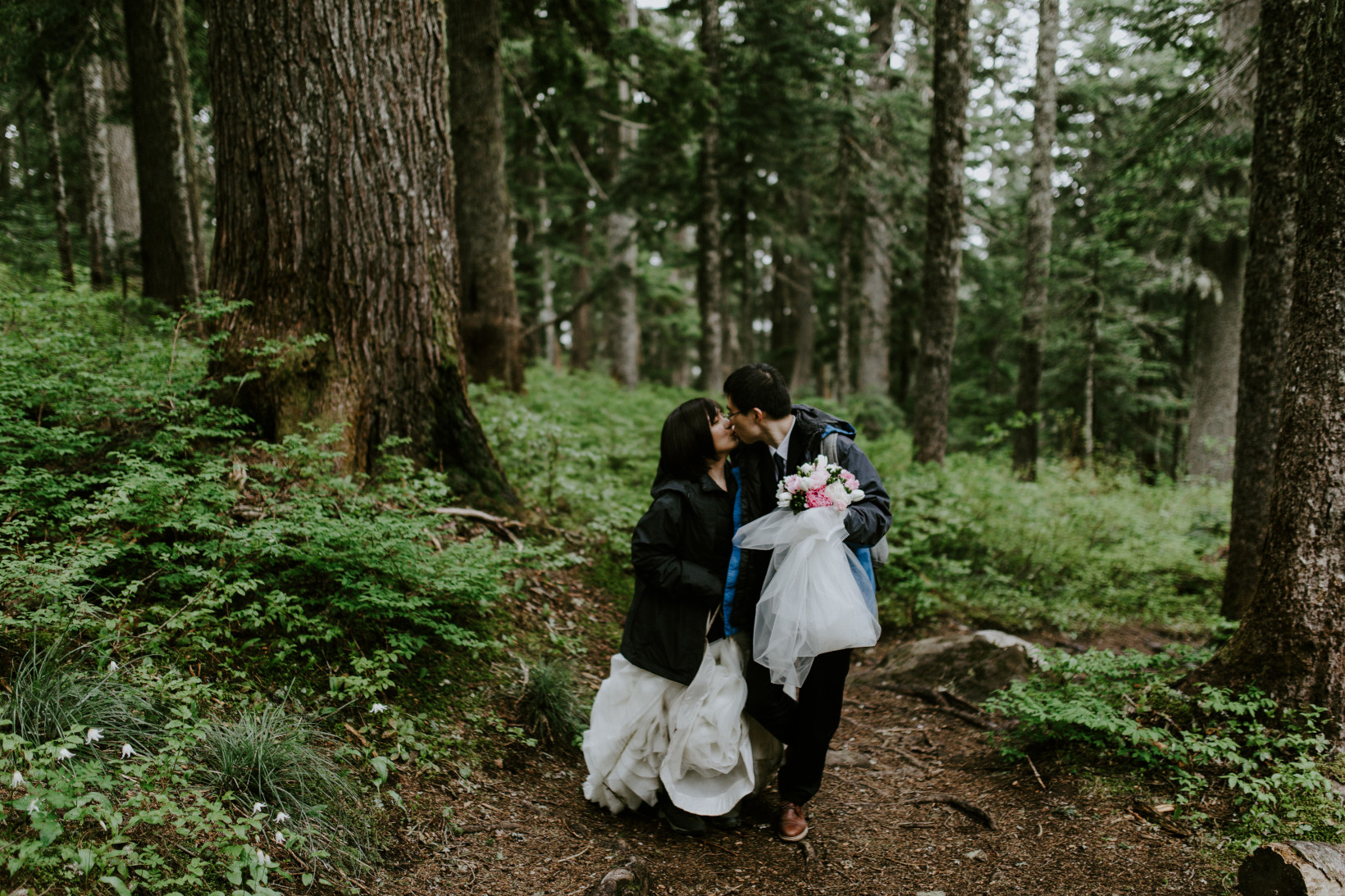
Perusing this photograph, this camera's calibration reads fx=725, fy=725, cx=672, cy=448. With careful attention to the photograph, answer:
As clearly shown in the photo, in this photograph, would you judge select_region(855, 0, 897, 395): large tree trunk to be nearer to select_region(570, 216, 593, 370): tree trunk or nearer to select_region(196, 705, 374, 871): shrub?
select_region(570, 216, 593, 370): tree trunk

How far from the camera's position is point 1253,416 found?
6227mm

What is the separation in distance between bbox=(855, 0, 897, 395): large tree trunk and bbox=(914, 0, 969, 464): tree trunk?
7.21 m

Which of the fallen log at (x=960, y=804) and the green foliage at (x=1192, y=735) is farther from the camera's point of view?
the fallen log at (x=960, y=804)

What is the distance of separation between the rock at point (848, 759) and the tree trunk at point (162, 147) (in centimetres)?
950

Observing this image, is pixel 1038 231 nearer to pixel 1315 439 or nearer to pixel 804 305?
pixel 804 305

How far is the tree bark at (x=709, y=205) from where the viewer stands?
524 inches

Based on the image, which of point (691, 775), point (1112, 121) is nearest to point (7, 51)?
point (691, 775)

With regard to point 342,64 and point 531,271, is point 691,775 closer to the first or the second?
point 342,64

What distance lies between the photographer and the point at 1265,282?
19.7ft

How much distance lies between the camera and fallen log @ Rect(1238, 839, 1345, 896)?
2.71 m

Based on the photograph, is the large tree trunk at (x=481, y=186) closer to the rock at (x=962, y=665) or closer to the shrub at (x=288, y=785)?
the rock at (x=962, y=665)

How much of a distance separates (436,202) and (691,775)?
14.3 feet

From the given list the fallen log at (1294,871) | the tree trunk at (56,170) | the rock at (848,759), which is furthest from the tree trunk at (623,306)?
the fallen log at (1294,871)

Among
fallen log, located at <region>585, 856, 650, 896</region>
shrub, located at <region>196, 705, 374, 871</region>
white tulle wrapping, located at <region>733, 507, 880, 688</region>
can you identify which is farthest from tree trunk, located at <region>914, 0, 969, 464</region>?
shrub, located at <region>196, 705, 374, 871</region>
